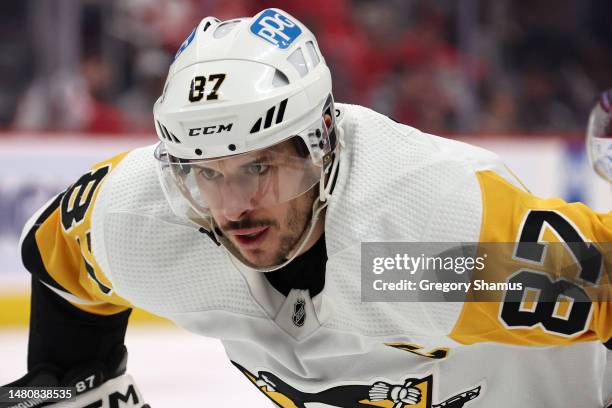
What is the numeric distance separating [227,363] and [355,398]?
1.36 m

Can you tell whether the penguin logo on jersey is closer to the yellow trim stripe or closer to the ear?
the ear

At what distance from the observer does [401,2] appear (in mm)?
5348

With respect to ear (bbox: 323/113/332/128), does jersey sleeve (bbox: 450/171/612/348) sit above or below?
below

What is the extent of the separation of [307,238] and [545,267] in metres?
0.48

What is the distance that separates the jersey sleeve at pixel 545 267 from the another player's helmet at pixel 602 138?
12 centimetres

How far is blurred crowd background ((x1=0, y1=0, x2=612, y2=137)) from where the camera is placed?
4.90 meters

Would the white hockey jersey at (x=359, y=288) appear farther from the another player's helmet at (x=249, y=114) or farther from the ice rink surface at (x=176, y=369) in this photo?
the ice rink surface at (x=176, y=369)

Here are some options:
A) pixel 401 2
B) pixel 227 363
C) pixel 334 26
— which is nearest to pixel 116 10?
pixel 334 26

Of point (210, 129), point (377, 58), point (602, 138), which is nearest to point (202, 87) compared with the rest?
point (210, 129)

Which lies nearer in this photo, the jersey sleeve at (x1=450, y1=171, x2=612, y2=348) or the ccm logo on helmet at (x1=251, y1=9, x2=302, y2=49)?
the jersey sleeve at (x1=450, y1=171, x2=612, y2=348)

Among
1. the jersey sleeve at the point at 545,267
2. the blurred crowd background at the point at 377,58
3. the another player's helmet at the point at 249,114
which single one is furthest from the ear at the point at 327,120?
the blurred crowd background at the point at 377,58

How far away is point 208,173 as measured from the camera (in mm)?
1896

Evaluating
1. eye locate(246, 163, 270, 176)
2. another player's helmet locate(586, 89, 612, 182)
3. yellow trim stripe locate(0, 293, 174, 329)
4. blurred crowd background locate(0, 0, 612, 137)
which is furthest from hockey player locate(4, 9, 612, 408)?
blurred crowd background locate(0, 0, 612, 137)

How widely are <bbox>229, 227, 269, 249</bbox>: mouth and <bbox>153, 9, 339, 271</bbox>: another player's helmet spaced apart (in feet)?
0.17
